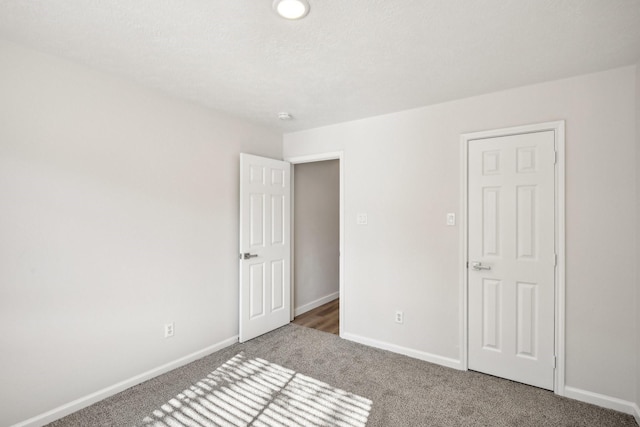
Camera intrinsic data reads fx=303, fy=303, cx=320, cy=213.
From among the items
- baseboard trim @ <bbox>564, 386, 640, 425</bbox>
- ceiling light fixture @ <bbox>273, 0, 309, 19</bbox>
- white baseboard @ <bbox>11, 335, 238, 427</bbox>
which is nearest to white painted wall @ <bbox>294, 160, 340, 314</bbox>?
white baseboard @ <bbox>11, 335, 238, 427</bbox>

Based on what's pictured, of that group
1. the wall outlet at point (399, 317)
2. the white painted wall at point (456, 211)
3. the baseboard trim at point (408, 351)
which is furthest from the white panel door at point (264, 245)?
the wall outlet at point (399, 317)

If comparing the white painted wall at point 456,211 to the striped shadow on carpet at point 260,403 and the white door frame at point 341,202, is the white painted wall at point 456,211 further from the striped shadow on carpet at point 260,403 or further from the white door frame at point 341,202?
the striped shadow on carpet at point 260,403

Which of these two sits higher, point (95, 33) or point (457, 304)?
point (95, 33)

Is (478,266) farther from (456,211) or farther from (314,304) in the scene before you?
(314,304)

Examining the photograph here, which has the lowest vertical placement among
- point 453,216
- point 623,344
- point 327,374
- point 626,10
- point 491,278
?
point 327,374

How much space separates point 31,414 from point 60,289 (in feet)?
2.54

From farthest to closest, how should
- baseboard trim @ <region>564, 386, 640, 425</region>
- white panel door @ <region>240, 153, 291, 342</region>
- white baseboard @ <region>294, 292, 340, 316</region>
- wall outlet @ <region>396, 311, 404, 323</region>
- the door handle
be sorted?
white baseboard @ <region>294, 292, 340, 316</region>
white panel door @ <region>240, 153, 291, 342</region>
wall outlet @ <region>396, 311, 404, 323</region>
the door handle
baseboard trim @ <region>564, 386, 640, 425</region>

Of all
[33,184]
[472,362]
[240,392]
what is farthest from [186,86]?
[472,362]

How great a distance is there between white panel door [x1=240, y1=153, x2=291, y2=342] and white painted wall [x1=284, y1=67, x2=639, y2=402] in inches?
22.4

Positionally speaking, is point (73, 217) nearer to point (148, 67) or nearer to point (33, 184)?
point (33, 184)

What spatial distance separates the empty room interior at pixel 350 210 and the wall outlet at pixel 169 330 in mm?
25

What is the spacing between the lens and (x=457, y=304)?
8.99 ft

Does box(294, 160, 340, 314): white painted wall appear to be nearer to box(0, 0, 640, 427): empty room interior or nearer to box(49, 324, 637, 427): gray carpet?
box(0, 0, 640, 427): empty room interior

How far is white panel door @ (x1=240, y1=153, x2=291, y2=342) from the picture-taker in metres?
3.24
